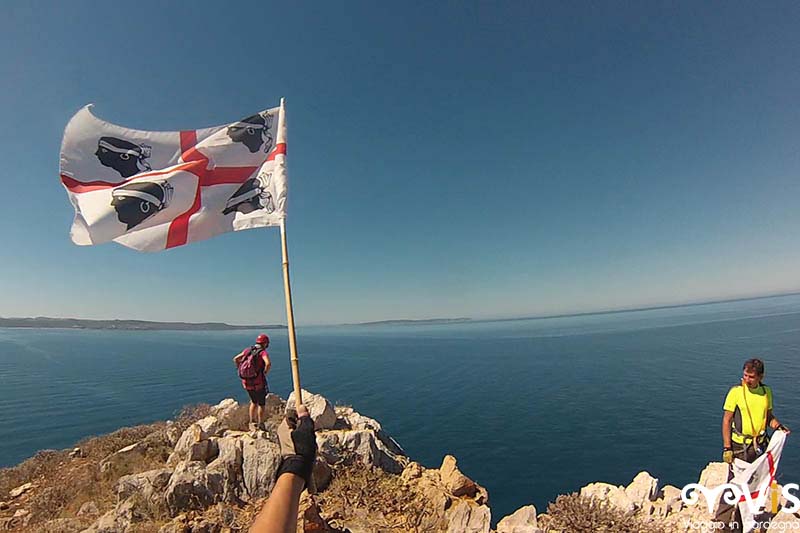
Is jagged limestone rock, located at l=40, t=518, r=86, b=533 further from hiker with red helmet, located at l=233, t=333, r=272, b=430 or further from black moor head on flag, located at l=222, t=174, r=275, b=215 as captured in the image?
black moor head on flag, located at l=222, t=174, r=275, b=215

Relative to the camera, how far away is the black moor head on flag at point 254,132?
7258mm

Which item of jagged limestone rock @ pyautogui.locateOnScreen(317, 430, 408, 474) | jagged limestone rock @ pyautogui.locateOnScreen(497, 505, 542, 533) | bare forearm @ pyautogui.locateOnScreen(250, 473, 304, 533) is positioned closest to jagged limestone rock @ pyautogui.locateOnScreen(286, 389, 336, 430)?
jagged limestone rock @ pyautogui.locateOnScreen(317, 430, 408, 474)

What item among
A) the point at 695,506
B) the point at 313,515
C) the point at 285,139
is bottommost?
the point at 695,506

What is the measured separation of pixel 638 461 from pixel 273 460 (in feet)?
112

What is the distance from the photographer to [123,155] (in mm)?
6848

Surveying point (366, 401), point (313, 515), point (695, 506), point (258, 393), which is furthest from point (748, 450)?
point (366, 401)

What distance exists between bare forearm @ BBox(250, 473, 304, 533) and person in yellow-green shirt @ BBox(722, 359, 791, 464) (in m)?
8.67

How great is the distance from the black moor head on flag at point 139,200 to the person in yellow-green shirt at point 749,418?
1211 cm

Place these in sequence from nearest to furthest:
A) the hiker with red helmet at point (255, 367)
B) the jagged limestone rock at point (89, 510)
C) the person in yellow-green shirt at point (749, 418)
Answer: the person in yellow-green shirt at point (749, 418)
the jagged limestone rock at point (89, 510)
the hiker with red helmet at point (255, 367)

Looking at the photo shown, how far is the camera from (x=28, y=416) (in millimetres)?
45781

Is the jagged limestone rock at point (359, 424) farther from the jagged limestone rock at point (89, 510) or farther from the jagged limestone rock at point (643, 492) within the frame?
the jagged limestone rock at point (643, 492)

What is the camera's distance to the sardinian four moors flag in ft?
20.6

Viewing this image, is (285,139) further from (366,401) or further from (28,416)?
(28,416)

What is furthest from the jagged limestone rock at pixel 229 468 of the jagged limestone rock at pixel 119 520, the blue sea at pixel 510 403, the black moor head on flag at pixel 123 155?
the blue sea at pixel 510 403
